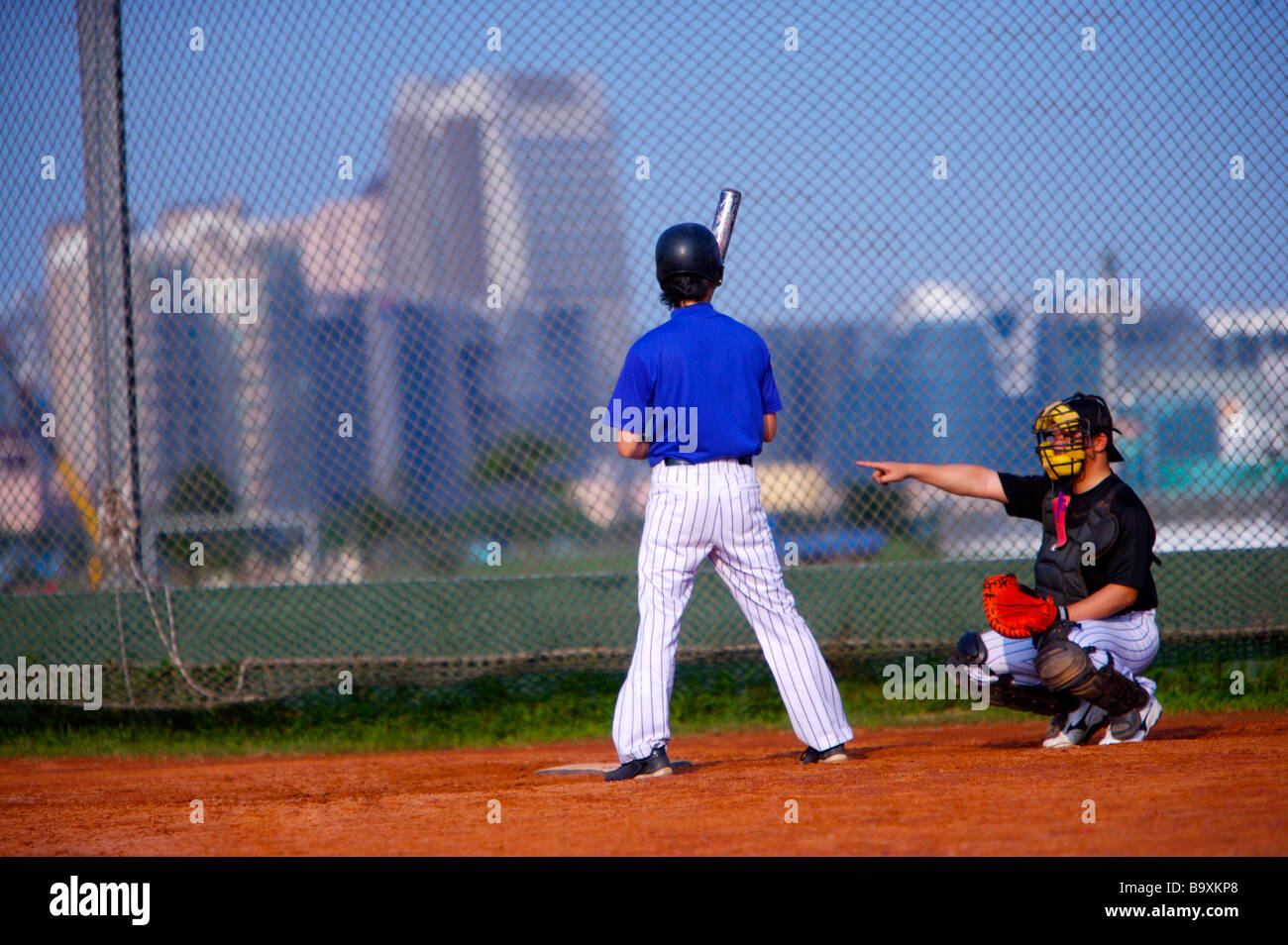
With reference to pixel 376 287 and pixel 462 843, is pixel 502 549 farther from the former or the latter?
pixel 462 843

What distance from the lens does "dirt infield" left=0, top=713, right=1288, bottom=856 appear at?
2.48 metres

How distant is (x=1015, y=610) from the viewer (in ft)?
11.7

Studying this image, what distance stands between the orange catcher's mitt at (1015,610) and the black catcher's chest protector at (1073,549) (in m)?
0.19

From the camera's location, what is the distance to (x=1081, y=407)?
12.2 ft

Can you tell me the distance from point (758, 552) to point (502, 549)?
9.16 feet

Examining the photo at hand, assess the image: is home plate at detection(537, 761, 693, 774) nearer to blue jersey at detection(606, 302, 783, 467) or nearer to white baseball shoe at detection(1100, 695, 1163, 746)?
blue jersey at detection(606, 302, 783, 467)

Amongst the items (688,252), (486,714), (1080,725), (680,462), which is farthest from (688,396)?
(486,714)

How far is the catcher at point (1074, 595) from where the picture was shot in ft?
11.7

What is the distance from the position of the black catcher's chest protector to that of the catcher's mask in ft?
0.50

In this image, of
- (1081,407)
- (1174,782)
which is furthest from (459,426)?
(1174,782)

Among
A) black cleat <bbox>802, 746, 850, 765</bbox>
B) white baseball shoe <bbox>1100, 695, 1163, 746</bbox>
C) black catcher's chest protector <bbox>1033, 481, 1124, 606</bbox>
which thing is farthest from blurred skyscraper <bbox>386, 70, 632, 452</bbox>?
white baseball shoe <bbox>1100, 695, 1163, 746</bbox>

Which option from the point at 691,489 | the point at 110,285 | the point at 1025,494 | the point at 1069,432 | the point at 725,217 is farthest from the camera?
the point at 110,285

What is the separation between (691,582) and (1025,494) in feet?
4.27

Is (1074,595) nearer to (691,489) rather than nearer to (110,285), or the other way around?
(691,489)
